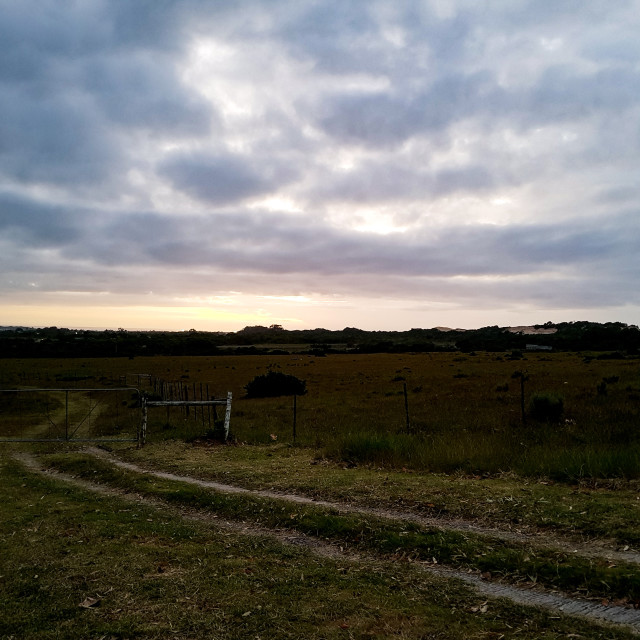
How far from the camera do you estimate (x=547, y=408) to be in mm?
19469

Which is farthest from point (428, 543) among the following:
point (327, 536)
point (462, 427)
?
point (462, 427)

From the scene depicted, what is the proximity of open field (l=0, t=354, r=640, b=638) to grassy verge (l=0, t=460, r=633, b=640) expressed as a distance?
0.08ft

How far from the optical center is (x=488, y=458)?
11.9 metres

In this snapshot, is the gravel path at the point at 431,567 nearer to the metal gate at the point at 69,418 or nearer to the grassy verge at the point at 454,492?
the grassy verge at the point at 454,492

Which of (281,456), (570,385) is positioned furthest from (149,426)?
(570,385)

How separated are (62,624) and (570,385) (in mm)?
33188

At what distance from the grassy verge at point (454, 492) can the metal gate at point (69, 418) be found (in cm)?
602

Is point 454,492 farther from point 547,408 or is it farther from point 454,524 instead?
point 547,408

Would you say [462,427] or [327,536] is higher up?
[327,536]

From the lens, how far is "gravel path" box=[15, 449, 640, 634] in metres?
5.12

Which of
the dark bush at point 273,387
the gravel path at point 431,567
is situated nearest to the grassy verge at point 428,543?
the gravel path at point 431,567

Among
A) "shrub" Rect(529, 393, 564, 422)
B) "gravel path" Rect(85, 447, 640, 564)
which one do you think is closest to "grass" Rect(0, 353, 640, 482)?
"shrub" Rect(529, 393, 564, 422)

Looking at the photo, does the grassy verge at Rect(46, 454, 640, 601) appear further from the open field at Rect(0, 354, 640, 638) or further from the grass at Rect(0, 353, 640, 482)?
the grass at Rect(0, 353, 640, 482)

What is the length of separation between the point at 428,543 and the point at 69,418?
24.2 metres
